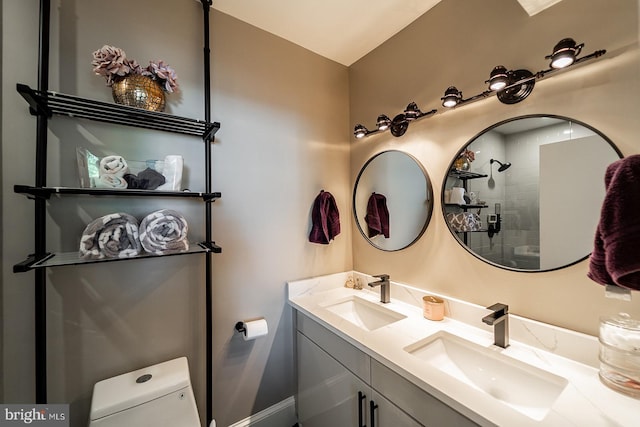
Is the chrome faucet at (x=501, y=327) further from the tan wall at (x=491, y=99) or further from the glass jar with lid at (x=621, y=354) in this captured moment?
the glass jar with lid at (x=621, y=354)

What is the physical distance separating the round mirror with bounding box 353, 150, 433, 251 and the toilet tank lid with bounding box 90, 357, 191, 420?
139cm

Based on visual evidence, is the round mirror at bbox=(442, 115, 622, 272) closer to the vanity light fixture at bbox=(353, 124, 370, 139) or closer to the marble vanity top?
the marble vanity top

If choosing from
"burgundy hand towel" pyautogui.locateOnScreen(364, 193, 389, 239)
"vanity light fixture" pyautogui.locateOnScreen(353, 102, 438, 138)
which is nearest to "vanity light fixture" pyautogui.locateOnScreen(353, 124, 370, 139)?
"vanity light fixture" pyautogui.locateOnScreen(353, 102, 438, 138)

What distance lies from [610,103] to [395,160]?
0.94 metres

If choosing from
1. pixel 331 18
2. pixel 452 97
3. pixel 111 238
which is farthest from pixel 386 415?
pixel 331 18

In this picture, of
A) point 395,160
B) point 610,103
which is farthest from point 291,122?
point 610,103

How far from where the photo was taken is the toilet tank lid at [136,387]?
98 centimetres

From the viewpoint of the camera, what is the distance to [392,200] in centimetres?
169

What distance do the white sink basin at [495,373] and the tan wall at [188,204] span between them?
2.96 ft

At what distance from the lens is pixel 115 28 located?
1175mm

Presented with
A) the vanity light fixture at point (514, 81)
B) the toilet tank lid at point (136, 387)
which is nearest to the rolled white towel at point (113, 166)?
the toilet tank lid at point (136, 387)

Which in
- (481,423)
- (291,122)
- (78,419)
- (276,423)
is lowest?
(276,423)

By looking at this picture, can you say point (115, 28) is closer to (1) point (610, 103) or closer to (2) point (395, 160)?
(2) point (395, 160)

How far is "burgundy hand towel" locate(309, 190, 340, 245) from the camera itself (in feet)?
5.64
